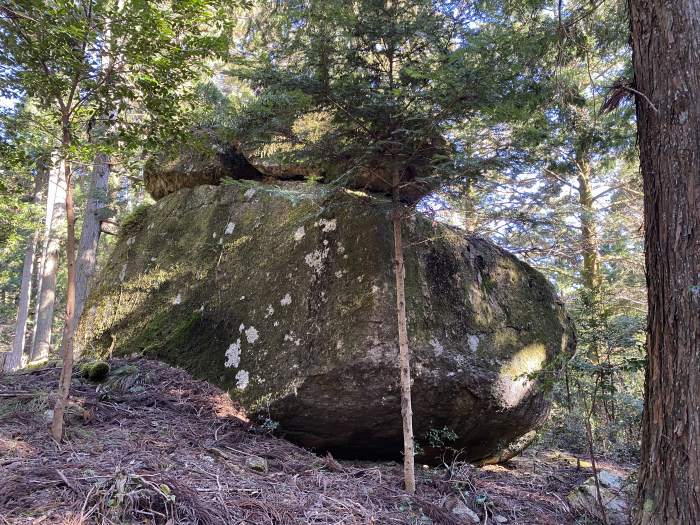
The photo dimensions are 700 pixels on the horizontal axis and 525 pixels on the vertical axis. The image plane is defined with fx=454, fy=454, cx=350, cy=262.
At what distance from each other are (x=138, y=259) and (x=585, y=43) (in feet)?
23.0

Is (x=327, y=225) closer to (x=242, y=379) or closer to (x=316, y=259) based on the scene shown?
(x=316, y=259)

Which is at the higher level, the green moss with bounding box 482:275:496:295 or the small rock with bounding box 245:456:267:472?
→ the green moss with bounding box 482:275:496:295

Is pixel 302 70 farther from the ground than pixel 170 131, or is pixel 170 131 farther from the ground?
pixel 302 70

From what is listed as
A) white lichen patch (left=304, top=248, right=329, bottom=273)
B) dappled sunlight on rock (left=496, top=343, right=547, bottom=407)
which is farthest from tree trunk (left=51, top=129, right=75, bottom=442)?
dappled sunlight on rock (left=496, top=343, right=547, bottom=407)

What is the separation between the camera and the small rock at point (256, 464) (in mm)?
4188

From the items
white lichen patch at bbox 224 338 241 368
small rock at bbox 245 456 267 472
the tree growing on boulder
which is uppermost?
the tree growing on boulder

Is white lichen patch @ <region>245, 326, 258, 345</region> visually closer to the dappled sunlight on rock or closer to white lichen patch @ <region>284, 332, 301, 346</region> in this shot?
white lichen patch @ <region>284, 332, 301, 346</region>

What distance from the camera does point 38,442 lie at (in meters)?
3.77

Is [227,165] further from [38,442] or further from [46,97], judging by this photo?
[38,442]

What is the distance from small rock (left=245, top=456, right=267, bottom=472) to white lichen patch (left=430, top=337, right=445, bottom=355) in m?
2.13

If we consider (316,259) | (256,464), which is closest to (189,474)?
(256,464)

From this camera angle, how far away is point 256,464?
4.21m

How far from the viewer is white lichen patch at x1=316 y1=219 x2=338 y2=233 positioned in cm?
571

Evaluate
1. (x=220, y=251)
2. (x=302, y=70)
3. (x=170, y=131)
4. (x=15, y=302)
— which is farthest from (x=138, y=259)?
(x=15, y=302)
